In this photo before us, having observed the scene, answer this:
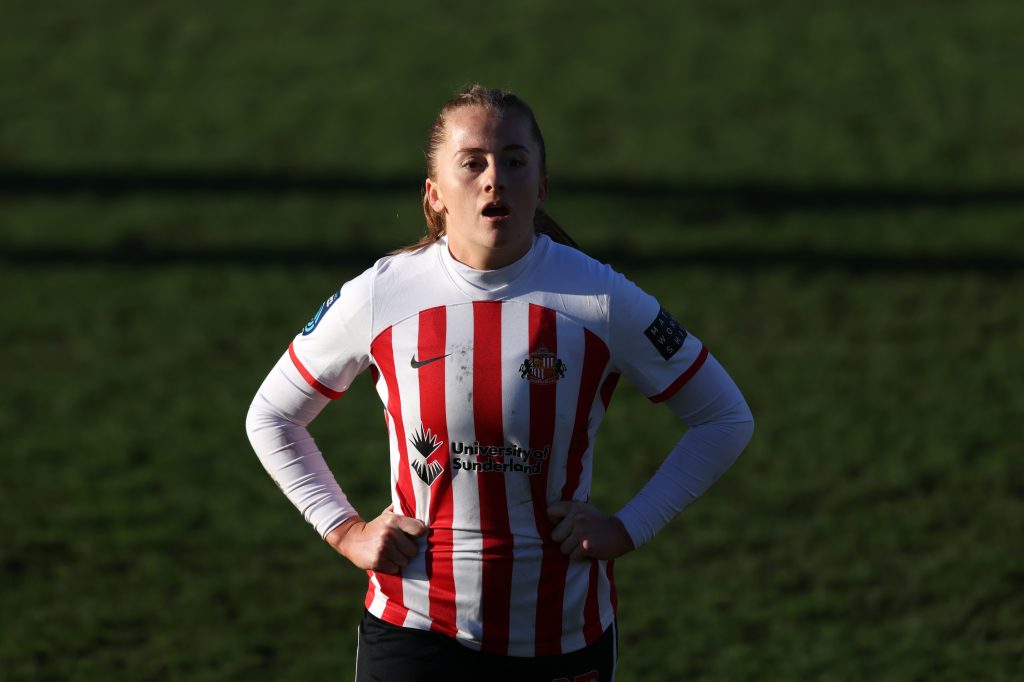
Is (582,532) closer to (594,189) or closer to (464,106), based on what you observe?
(464,106)

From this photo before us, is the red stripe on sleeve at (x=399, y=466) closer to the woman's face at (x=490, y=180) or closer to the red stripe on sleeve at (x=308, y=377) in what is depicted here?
the red stripe on sleeve at (x=308, y=377)

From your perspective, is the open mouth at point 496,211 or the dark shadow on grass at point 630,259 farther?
the dark shadow on grass at point 630,259

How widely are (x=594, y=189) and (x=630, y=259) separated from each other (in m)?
1.63

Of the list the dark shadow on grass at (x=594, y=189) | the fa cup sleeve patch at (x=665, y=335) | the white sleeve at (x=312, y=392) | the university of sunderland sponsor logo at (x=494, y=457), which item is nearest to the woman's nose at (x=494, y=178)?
the white sleeve at (x=312, y=392)

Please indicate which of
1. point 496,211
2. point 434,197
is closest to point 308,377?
point 434,197

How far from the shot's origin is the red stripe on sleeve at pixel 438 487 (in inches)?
131

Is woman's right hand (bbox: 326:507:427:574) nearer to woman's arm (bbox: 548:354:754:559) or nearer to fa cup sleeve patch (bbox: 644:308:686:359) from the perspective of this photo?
woman's arm (bbox: 548:354:754:559)

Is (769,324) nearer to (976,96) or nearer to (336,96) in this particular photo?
(976,96)

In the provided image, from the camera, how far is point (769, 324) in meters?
10.1

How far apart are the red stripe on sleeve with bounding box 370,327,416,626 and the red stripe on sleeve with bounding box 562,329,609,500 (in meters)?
0.40

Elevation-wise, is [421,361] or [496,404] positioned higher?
[421,361]

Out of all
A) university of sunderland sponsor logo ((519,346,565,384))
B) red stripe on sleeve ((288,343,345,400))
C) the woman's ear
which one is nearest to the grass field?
red stripe on sleeve ((288,343,345,400))

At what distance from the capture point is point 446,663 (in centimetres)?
340

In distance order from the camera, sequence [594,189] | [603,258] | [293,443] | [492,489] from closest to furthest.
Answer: [492,489], [293,443], [603,258], [594,189]
